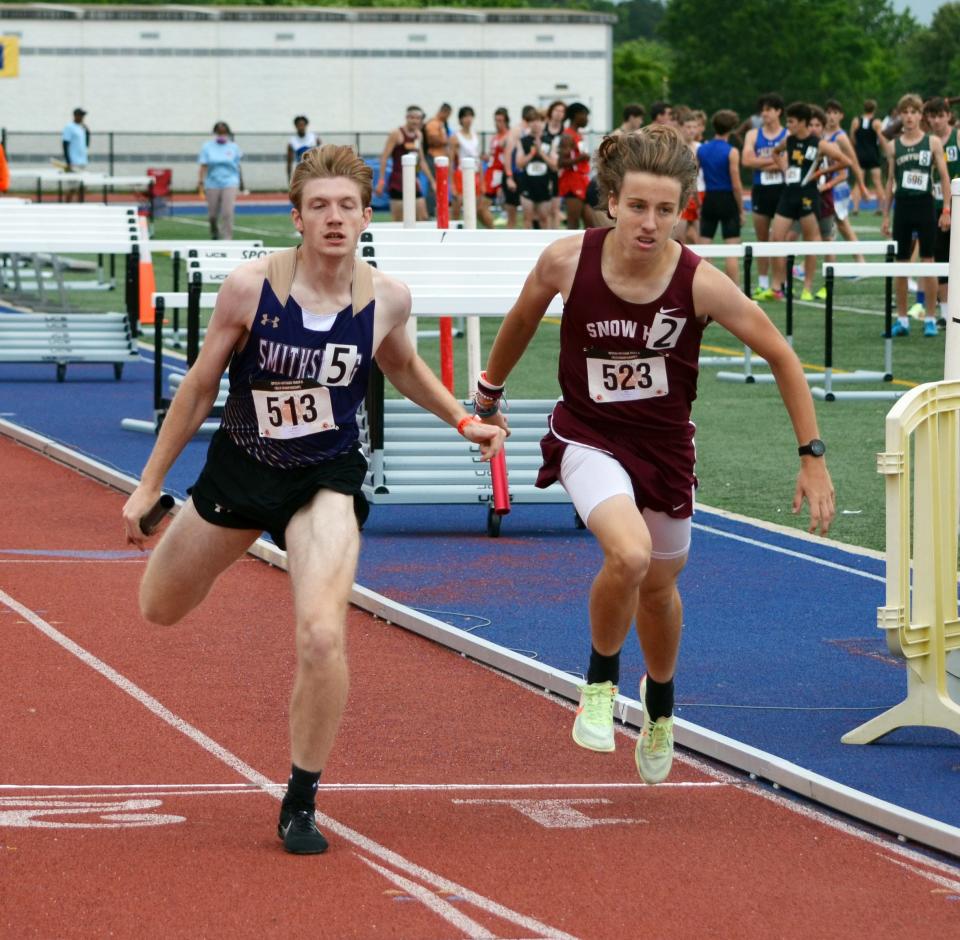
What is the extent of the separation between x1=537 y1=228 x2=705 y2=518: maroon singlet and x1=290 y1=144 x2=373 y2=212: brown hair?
775mm

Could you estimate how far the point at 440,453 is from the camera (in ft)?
37.3

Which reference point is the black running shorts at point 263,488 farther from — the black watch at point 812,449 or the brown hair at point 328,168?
the black watch at point 812,449

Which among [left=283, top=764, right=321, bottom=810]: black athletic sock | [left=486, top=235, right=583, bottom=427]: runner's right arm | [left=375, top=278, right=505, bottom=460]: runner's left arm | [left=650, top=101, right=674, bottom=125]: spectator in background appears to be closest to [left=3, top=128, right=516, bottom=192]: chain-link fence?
[left=650, top=101, right=674, bottom=125]: spectator in background

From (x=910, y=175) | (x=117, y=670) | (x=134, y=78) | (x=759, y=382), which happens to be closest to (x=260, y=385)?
(x=117, y=670)

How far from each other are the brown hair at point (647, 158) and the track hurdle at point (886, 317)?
338 inches

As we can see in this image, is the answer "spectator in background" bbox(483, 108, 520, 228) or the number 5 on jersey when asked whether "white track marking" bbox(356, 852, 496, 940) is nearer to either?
the number 5 on jersey

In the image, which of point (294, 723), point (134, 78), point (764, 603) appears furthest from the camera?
point (134, 78)

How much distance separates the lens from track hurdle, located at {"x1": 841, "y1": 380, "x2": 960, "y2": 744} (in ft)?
22.1

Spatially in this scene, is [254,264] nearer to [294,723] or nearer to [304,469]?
[304,469]

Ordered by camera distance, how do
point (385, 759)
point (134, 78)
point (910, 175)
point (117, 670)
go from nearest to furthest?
point (385, 759) < point (117, 670) < point (910, 175) < point (134, 78)

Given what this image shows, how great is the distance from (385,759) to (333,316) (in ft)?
5.47

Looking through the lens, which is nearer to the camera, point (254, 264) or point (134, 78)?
point (254, 264)

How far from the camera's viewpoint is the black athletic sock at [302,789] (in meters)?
5.54

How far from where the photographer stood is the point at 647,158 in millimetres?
5910
